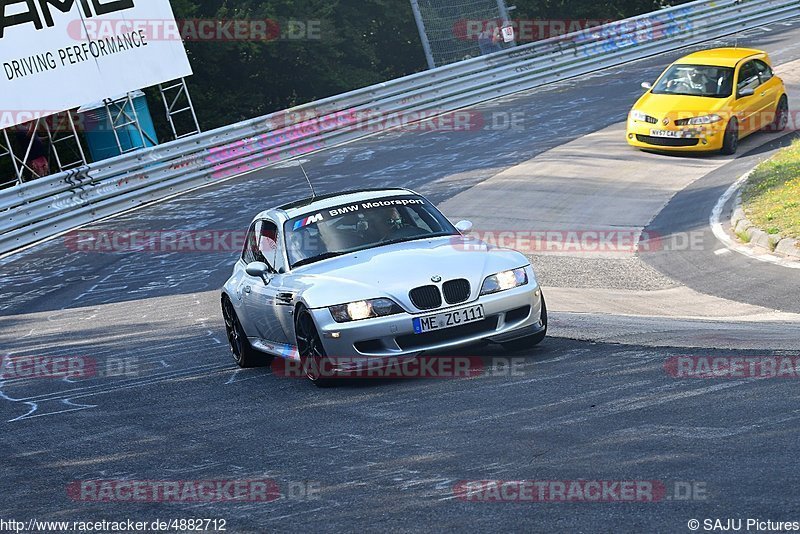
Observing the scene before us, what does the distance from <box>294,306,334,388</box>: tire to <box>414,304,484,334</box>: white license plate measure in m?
0.76

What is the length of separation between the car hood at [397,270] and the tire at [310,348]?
178mm

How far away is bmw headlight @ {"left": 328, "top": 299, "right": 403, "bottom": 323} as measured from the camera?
8984 mm

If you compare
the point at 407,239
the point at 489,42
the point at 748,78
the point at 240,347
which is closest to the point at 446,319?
the point at 407,239

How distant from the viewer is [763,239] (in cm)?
1526

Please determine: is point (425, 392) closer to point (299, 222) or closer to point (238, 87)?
point (299, 222)

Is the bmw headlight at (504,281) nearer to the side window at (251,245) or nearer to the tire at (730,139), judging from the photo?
the side window at (251,245)

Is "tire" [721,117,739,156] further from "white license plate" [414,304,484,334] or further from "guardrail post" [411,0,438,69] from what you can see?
"white license plate" [414,304,484,334]

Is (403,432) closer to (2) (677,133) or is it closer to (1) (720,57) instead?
(2) (677,133)

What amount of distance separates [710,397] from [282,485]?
2.65 metres

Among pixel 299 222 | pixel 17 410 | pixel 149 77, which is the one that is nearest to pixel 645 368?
pixel 299 222

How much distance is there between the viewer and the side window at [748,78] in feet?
77.7

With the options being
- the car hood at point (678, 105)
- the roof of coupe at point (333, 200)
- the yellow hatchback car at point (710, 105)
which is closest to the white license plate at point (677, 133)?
the yellow hatchback car at point (710, 105)

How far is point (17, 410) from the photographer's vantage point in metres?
10.4

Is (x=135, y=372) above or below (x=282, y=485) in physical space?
below
